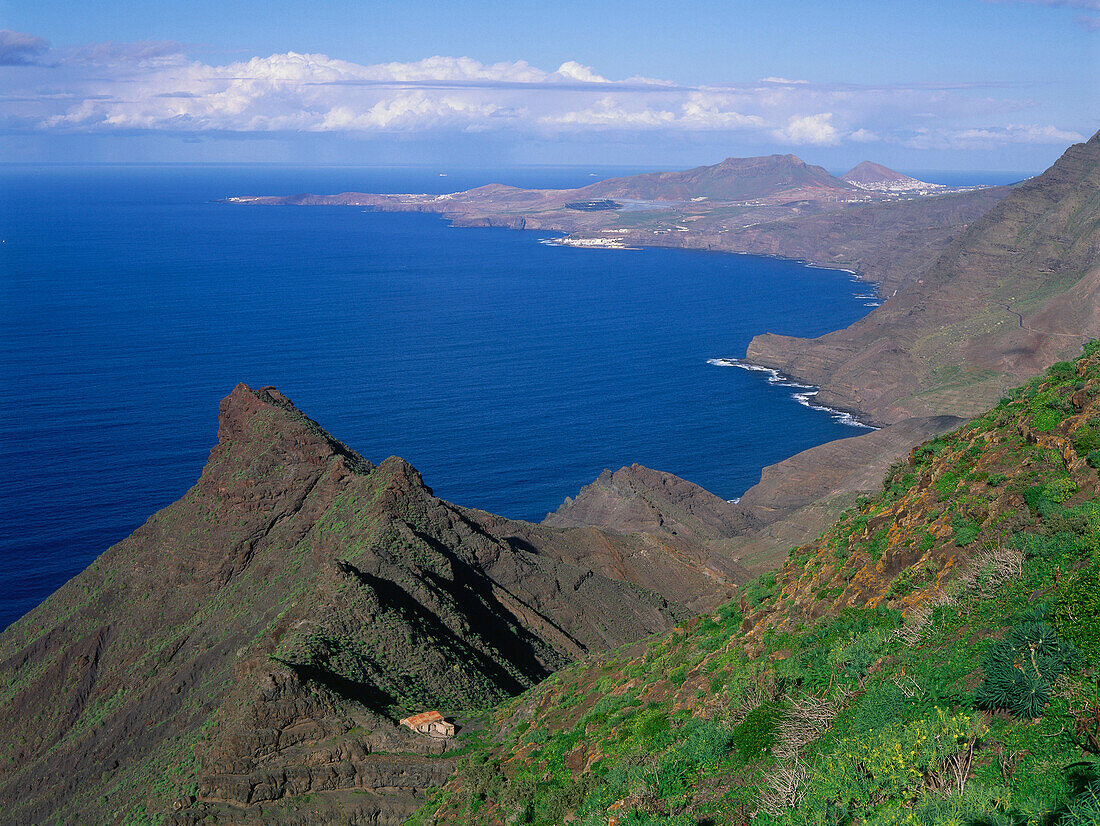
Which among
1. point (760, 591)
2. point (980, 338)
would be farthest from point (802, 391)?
point (760, 591)

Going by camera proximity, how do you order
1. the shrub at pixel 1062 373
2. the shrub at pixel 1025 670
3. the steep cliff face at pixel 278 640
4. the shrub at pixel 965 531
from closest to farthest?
the shrub at pixel 1025 670, the shrub at pixel 965 531, the shrub at pixel 1062 373, the steep cliff face at pixel 278 640

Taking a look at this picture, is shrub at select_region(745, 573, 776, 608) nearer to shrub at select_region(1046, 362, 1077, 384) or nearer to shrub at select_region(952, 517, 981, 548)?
shrub at select_region(952, 517, 981, 548)

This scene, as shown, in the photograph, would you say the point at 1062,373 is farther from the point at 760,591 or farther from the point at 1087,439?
the point at 760,591

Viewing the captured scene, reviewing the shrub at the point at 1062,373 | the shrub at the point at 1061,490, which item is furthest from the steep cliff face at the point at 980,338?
the shrub at the point at 1061,490

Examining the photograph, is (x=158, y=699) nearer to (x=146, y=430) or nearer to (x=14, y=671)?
(x=14, y=671)

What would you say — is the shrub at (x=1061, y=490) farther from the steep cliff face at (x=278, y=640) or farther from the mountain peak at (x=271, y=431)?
the mountain peak at (x=271, y=431)

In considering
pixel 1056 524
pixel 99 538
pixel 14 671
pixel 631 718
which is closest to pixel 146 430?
pixel 99 538

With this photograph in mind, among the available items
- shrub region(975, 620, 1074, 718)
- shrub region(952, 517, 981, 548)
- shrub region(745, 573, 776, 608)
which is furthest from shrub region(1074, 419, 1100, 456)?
shrub region(745, 573, 776, 608)
